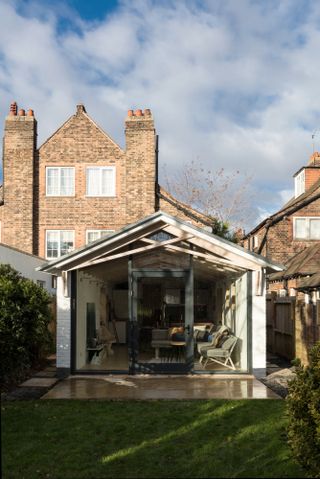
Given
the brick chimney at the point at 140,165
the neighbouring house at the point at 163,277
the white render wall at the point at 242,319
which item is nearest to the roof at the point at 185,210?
the brick chimney at the point at 140,165

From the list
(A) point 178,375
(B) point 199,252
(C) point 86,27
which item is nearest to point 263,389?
(A) point 178,375

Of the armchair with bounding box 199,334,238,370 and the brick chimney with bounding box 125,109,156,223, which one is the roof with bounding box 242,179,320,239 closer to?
the brick chimney with bounding box 125,109,156,223

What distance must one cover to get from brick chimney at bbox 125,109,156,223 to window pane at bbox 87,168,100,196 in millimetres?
1469

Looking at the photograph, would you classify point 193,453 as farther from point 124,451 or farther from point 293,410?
point 293,410

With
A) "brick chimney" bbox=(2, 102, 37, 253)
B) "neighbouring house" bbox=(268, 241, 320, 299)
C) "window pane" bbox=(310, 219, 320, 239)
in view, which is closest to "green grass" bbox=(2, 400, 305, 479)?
"neighbouring house" bbox=(268, 241, 320, 299)

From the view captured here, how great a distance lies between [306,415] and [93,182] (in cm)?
2049

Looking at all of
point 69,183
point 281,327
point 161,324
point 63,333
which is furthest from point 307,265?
point 69,183

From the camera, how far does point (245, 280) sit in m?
14.1

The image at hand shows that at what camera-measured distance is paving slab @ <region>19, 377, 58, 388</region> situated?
12.4 meters

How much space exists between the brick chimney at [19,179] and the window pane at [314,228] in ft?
43.9

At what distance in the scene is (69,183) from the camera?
2548cm

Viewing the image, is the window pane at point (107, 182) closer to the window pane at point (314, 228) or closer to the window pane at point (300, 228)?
the window pane at point (300, 228)

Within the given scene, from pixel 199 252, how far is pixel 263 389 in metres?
3.93

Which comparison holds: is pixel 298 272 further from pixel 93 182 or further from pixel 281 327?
pixel 93 182
